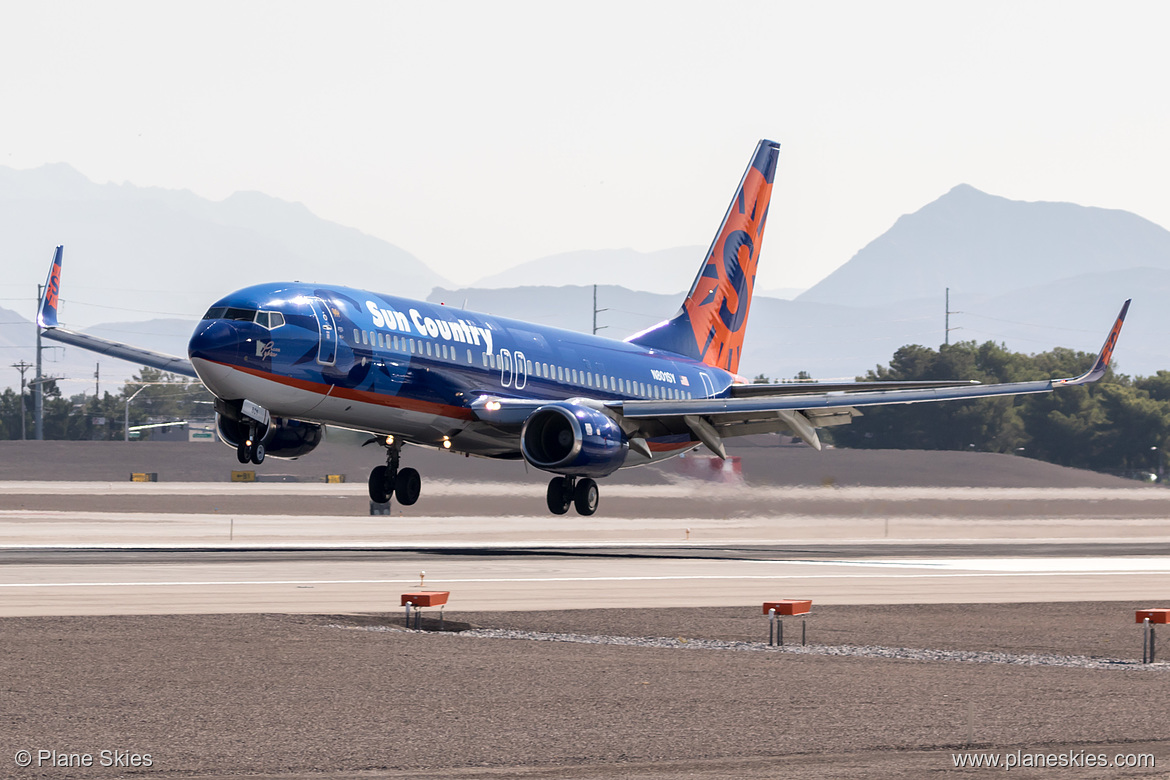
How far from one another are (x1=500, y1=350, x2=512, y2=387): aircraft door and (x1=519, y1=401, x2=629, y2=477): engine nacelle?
159 centimetres

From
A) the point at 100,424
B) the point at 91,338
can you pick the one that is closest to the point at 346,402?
the point at 91,338

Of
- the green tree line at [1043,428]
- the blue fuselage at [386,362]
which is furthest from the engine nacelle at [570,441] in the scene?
the green tree line at [1043,428]

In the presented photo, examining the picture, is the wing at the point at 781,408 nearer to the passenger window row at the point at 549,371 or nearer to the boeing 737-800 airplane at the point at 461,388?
the boeing 737-800 airplane at the point at 461,388

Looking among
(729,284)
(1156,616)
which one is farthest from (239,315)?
(729,284)

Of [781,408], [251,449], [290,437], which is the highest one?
[781,408]

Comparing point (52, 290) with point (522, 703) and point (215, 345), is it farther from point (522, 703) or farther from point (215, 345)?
point (522, 703)

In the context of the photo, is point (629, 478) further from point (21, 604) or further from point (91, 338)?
point (21, 604)

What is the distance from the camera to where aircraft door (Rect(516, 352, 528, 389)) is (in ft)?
147

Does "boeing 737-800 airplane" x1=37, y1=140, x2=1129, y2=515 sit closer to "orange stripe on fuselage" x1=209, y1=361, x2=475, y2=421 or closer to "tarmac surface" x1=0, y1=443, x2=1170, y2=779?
"orange stripe on fuselage" x1=209, y1=361, x2=475, y2=421

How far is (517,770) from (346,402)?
27.1m

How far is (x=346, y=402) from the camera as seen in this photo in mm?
39375

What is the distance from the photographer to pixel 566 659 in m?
20.6

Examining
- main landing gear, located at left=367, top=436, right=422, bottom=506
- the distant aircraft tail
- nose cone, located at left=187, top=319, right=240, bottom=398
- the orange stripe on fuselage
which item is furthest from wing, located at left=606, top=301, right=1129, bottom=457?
nose cone, located at left=187, top=319, right=240, bottom=398

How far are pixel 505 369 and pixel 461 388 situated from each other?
2.43 meters
